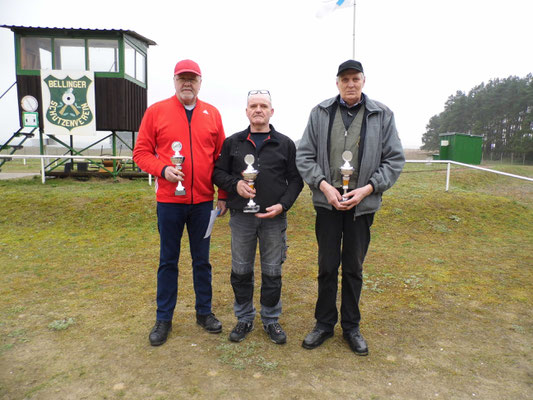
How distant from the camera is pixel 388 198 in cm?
926

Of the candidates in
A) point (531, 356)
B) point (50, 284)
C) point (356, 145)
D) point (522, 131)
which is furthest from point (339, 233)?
point (522, 131)

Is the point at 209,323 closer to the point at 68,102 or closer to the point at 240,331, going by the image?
the point at 240,331

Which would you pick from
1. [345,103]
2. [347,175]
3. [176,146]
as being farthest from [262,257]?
[345,103]

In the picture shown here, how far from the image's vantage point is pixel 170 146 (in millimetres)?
3383

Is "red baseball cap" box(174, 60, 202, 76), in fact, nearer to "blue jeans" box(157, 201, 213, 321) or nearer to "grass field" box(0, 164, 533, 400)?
"blue jeans" box(157, 201, 213, 321)

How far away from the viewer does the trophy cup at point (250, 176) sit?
10.3 ft

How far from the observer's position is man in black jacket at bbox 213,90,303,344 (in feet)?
10.8

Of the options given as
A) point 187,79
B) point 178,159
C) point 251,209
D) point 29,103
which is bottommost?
point 251,209

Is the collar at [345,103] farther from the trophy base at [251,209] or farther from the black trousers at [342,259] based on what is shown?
the trophy base at [251,209]

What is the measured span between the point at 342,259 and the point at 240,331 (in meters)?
1.10

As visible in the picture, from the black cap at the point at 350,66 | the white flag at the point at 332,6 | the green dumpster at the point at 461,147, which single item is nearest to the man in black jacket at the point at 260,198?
the black cap at the point at 350,66

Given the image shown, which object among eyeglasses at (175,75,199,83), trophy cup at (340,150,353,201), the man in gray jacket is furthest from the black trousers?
eyeglasses at (175,75,199,83)

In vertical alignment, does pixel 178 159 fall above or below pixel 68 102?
below

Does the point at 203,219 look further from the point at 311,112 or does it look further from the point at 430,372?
the point at 430,372
